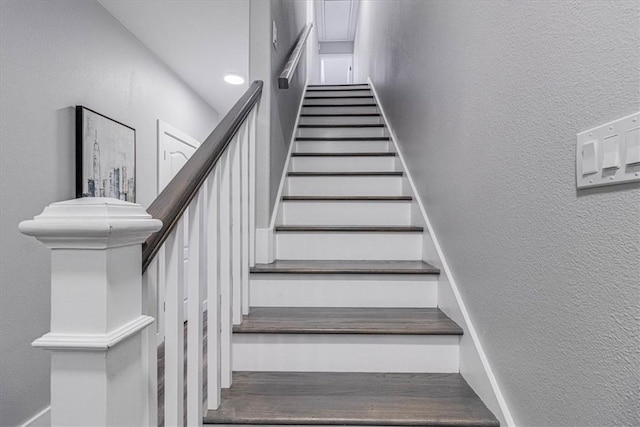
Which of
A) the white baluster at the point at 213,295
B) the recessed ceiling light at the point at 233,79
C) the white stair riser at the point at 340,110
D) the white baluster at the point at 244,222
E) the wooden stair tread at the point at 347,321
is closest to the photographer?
the white baluster at the point at 213,295

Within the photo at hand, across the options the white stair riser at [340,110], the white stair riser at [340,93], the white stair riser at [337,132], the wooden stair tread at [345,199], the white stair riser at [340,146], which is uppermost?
the white stair riser at [340,93]

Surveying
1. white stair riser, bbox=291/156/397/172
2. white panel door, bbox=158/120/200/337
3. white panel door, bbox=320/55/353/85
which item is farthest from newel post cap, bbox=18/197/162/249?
white panel door, bbox=320/55/353/85

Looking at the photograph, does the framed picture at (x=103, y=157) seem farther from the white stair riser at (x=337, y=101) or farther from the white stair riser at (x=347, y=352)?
the white stair riser at (x=337, y=101)

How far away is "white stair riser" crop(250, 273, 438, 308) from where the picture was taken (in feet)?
5.17

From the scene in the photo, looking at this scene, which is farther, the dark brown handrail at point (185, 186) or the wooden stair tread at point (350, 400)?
the wooden stair tread at point (350, 400)

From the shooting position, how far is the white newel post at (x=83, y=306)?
572 millimetres

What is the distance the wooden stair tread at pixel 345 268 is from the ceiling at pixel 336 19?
527 centimetres

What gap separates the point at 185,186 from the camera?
0.86 metres

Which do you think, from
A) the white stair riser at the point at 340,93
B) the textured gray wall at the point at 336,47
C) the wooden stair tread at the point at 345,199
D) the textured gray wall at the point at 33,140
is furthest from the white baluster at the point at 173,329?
the textured gray wall at the point at 336,47

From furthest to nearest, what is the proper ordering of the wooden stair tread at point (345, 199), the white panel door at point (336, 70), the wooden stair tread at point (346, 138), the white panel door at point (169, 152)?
the white panel door at point (336, 70) < the white panel door at point (169, 152) < the wooden stair tread at point (346, 138) < the wooden stair tread at point (345, 199)

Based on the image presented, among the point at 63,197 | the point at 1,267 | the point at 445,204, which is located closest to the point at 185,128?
the point at 63,197

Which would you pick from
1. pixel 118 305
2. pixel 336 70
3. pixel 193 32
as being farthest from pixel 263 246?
pixel 336 70

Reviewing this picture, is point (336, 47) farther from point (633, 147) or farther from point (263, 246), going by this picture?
point (633, 147)

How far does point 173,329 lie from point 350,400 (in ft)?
2.02
